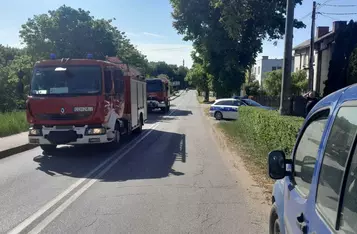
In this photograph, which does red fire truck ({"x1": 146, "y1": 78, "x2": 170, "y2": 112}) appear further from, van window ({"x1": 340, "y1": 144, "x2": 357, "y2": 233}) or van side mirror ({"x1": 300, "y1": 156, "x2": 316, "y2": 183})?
van window ({"x1": 340, "y1": 144, "x2": 357, "y2": 233})

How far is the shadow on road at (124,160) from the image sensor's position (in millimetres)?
8320

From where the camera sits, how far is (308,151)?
2.83 meters

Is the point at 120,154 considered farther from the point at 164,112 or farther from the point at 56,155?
the point at 164,112

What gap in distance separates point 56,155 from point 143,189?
4.79 m

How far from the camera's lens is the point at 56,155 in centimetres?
1081

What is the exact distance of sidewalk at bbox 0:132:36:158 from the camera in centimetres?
1089

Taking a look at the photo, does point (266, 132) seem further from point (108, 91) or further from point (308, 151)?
point (308, 151)

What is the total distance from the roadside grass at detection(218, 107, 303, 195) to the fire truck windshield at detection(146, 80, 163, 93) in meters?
17.3

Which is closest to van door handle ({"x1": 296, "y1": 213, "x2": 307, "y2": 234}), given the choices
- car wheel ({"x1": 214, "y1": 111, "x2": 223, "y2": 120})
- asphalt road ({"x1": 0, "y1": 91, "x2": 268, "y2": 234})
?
asphalt road ({"x1": 0, "y1": 91, "x2": 268, "y2": 234})

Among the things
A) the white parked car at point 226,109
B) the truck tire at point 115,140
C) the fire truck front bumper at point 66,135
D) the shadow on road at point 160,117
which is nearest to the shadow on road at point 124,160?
the truck tire at point 115,140

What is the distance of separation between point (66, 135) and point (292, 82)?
30746 mm

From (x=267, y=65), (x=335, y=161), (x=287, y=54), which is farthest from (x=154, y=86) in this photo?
(x=267, y=65)

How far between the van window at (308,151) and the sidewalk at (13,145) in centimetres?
953

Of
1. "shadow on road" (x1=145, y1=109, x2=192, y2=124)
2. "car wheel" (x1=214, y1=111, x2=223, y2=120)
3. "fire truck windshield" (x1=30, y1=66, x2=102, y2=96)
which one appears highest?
"fire truck windshield" (x1=30, y1=66, x2=102, y2=96)
